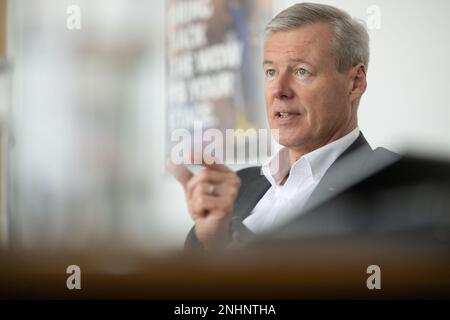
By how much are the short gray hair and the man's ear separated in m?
0.01

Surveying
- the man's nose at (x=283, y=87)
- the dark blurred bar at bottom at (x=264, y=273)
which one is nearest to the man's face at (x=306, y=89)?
the man's nose at (x=283, y=87)

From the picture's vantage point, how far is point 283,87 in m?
2.00

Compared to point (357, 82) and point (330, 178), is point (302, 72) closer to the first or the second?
point (357, 82)

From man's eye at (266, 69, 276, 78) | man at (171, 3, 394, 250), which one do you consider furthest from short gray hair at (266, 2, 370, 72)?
man's eye at (266, 69, 276, 78)

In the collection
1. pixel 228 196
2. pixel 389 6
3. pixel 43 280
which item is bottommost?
pixel 43 280

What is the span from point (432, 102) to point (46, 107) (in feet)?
3.31

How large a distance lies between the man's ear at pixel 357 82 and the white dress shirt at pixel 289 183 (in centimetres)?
9

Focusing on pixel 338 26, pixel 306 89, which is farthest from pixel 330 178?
pixel 338 26

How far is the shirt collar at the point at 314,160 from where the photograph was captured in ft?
6.63

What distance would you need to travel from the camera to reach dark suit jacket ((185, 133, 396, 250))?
2.02 m

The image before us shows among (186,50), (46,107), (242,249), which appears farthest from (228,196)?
(46,107)

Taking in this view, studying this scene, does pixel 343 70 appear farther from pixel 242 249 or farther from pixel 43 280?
pixel 43 280

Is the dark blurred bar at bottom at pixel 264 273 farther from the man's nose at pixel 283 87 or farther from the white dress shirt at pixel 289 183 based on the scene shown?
the man's nose at pixel 283 87

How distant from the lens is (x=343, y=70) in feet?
6.59
